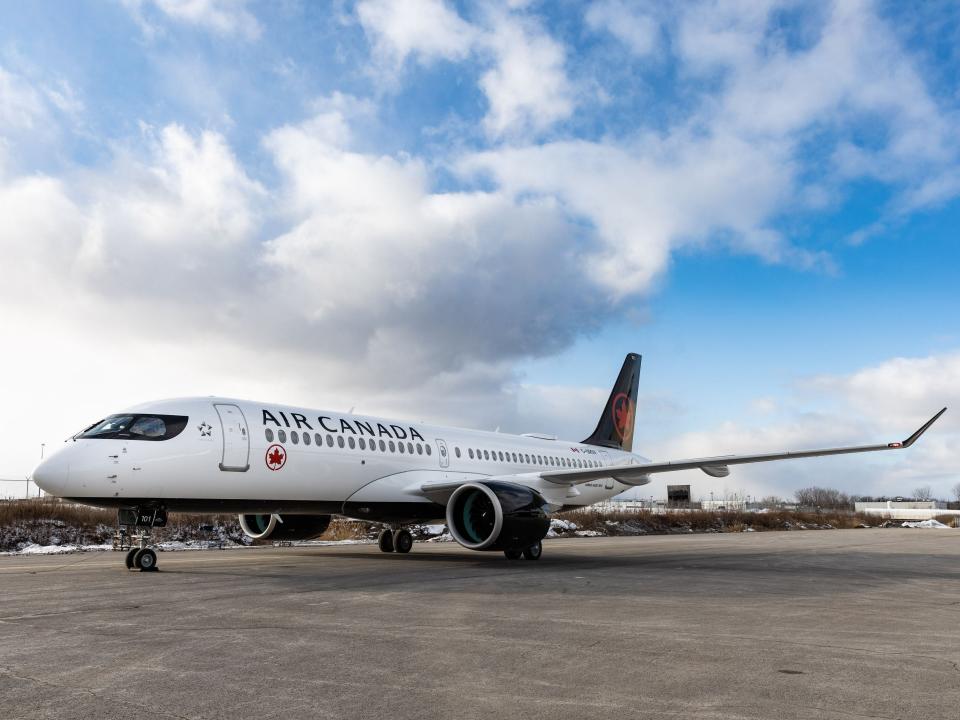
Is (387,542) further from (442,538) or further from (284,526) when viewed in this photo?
(442,538)

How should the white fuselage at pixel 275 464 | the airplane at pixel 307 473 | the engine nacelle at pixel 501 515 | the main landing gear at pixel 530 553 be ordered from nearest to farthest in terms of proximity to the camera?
1. the white fuselage at pixel 275 464
2. the airplane at pixel 307 473
3. the engine nacelle at pixel 501 515
4. the main landing gear at pixel 530 553

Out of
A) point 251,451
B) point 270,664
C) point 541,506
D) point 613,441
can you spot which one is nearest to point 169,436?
point 251,451

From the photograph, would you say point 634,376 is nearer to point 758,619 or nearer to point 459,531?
point 459,531

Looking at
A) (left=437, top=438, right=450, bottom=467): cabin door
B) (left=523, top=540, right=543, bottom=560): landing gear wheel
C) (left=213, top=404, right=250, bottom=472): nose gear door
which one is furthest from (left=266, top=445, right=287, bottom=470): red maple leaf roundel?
(left=523, top=540, right=543, bottom=560): landing gear wheel

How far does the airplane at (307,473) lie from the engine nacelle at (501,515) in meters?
0.03

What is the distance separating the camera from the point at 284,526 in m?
18.4

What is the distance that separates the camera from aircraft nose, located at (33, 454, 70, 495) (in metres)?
11.8

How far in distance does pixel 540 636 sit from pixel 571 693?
2.05m

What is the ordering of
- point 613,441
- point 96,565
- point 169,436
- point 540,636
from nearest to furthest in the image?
point 540,636, point 169,436, point 96,565, point 613,441

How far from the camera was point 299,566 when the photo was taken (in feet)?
46.5

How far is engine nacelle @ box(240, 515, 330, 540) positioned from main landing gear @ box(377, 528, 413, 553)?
171 cm

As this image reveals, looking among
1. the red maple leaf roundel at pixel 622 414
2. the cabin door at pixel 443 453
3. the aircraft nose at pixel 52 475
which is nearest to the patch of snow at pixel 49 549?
the aircraft nose at pixel 52 475

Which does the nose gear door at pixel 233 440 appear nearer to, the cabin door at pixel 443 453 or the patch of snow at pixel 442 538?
the cabin door at pixel 443 453

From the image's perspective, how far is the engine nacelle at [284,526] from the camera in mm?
18328
